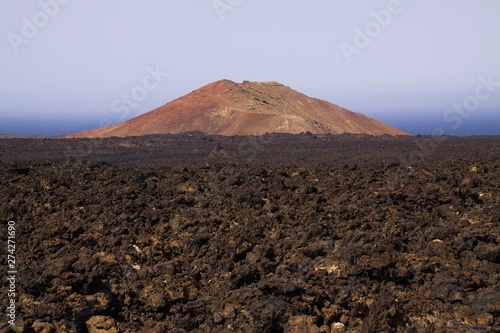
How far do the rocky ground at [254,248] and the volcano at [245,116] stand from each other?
32.9 meters

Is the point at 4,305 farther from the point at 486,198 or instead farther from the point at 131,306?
the point at 486,198

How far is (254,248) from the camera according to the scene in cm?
798

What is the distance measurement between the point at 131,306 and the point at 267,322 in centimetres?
167

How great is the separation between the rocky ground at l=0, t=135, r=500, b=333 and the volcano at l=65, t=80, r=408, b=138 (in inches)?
1294

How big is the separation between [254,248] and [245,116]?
38884 millimetres

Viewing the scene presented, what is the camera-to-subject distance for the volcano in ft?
149

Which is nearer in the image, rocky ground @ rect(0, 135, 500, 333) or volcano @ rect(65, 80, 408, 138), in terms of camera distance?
rocky ground @ rect(0, 135, 500, 333)

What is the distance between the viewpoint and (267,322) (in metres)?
6.27

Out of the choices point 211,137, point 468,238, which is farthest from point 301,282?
point 211,137

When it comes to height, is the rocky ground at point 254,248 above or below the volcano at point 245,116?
below

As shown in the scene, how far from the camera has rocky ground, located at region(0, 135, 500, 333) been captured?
254 inches

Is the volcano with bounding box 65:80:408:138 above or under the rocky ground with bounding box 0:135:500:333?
above

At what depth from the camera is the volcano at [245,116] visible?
45.3 m

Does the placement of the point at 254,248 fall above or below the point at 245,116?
below
